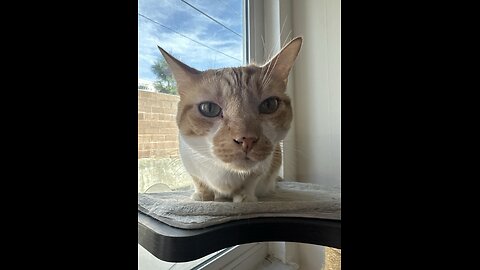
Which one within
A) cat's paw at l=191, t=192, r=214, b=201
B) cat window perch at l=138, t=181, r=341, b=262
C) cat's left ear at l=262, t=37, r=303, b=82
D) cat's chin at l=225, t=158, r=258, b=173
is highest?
cat's left ear at l=262, t=37, r=303, b=82

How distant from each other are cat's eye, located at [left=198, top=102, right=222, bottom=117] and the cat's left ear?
0.60ft

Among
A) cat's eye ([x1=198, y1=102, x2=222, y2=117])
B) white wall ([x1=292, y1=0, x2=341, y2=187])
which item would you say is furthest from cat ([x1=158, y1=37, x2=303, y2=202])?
white wall ([x1=292, y1=0, x2=341, y2=187])

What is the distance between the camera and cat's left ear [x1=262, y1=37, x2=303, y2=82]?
2.46 feet

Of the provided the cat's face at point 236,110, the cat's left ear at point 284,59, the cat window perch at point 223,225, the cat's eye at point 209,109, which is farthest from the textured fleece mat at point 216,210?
the cat's left ear at point 284,59

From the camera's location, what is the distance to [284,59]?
77 cm

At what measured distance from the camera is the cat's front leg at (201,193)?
2.58 ft

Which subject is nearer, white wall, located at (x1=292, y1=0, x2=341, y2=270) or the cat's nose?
the cat's nose

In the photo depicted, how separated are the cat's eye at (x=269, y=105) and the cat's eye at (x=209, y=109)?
11cm

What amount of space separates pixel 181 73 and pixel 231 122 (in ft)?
0.69

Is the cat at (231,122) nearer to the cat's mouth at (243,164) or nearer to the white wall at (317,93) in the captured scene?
the cat's mouth at (243,164)

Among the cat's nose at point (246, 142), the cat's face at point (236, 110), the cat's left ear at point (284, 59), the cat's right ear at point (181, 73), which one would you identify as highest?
the cat's left ear at point (284, 59)

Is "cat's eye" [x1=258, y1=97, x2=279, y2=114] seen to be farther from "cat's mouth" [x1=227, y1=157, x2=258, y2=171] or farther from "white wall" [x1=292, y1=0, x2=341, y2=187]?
"white wall" [x1=292, y1=0, x2=341, y2=187]

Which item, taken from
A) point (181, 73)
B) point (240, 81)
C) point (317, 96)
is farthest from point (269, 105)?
point (317, 96)
